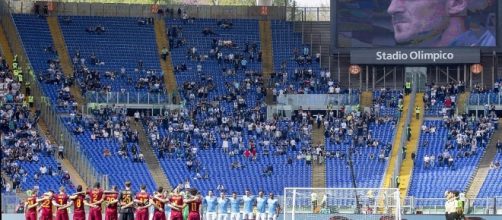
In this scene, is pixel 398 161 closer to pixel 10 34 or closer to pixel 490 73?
pixel 490 73

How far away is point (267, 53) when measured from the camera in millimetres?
73750

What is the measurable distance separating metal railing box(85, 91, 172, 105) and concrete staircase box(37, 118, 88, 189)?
11.9 feet

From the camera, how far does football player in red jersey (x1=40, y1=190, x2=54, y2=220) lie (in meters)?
39.0

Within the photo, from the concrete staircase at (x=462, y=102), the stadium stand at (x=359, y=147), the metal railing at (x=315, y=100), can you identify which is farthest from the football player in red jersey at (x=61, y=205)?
the concrete staircase at (x=462, y=102)

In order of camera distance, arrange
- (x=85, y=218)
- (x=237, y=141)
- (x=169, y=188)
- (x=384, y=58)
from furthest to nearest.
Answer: (x=384, y=58) → (x=237, y=141) → (x=169, y=188) → (x=85, y=218)

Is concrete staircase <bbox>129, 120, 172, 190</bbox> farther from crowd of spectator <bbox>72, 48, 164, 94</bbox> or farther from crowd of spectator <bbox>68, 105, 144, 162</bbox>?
crowd of spectator <bbox>72, 48, 164, 94</bbox>

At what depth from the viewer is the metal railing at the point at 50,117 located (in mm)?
60938

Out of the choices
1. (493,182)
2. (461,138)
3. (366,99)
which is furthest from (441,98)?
(493,182)

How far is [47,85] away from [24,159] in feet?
28.0

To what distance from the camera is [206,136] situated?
66.0m

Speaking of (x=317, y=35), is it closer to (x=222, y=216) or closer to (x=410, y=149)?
(x=410, y=149)

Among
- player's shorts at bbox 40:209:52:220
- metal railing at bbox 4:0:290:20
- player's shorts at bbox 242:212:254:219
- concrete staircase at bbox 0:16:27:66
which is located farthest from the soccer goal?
metal railing at bbox 4:0:290:20

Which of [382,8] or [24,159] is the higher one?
[382,8]

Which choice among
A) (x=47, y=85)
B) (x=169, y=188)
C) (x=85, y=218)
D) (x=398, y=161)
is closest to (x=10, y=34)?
(x=47, y=85)
